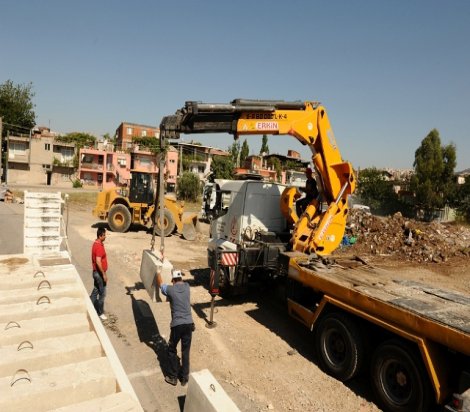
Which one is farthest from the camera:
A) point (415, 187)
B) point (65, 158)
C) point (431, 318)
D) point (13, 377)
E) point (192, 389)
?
point (65, 158)

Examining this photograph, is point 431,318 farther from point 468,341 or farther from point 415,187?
point 415,187

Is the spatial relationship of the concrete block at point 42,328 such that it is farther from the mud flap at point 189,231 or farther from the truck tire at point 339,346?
the mud flap at point 189,231

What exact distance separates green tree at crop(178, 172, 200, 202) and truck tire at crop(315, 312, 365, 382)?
32953 mm

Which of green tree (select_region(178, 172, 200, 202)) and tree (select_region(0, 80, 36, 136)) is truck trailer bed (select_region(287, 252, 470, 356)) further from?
tree (select_region(0, 80, 36, 136))

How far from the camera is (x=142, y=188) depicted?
55.0 feet

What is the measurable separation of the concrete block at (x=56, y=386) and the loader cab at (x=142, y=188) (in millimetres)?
13135

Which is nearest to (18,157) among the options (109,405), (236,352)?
(236,352)

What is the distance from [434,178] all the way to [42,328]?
1645 inches

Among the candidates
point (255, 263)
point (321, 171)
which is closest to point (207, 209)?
point (255, 263)

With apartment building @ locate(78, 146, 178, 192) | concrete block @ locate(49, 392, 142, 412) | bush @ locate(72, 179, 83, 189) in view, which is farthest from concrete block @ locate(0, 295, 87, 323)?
bush @ locate(72, 179, 83, 189)

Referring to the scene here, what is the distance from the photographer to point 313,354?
6344 millimetres

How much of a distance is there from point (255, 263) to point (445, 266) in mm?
11081

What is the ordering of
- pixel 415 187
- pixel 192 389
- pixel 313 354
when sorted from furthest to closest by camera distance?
pixel 415 187 → pixel 313 354 → pixel 192 389

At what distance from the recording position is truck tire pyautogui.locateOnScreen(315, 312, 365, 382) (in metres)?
5.20
